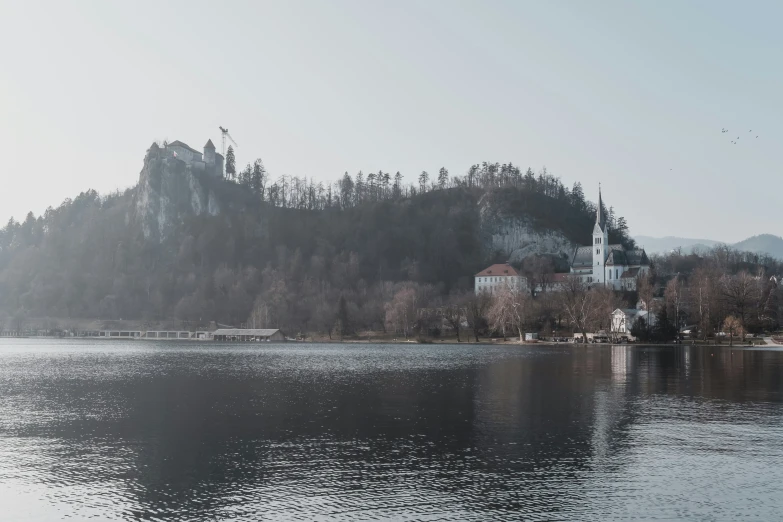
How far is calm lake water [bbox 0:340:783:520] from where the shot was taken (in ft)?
62.2

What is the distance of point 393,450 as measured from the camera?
25719 mm

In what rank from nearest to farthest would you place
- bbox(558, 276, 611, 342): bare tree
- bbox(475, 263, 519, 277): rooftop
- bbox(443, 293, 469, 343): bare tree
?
1. bbox(558, 276, 611, 342): bare tree
2. bbox(443, 293, 469, 343): bare tree
3. bbox(475, 263, 519, 277): rooftop

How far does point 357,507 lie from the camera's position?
1862cm

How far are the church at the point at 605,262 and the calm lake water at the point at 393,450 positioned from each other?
122m

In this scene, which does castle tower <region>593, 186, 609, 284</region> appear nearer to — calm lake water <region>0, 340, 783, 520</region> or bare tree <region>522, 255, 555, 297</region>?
bare tree <region>522, 255, 555, 297</region>

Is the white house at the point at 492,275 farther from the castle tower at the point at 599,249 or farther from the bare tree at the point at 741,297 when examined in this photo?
the bare tree at the point at 741,297

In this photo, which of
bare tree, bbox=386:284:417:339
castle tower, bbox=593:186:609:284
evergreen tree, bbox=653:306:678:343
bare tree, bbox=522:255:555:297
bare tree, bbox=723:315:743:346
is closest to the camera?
bare tree, bbox=723:315:743:346

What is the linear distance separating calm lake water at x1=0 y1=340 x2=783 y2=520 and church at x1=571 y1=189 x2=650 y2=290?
12181 cm

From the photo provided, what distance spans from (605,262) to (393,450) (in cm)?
15771

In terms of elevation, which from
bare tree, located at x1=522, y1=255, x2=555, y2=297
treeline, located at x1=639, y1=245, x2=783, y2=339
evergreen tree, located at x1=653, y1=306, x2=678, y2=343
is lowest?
evergreen tree, located at x1=653, y1=306, x2=678, y2=343

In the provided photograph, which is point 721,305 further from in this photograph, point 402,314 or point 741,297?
point 402,314

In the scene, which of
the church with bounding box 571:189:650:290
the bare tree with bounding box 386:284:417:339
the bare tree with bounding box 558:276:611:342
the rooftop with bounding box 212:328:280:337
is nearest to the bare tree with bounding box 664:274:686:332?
the bare tree with bounding box 558:276:611:342

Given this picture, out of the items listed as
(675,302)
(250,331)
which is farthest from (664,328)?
(250,331)

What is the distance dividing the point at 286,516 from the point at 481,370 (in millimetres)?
44779
